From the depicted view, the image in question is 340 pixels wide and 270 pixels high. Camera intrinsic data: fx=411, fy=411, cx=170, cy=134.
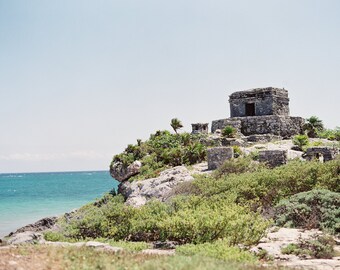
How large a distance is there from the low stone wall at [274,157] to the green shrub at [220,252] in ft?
42.1

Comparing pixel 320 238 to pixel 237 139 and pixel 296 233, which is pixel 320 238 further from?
pixel 237 139

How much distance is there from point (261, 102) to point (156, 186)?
15.0 m

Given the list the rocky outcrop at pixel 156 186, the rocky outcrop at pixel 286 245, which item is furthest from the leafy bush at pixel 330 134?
the rocky outcrop at pixel 286 245

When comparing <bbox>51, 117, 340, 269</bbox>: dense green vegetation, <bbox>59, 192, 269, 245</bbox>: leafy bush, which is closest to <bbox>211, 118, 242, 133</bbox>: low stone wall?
<bbox>51, 117, 340, 269</bbox>: dense green vegetation

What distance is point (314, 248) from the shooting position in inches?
410

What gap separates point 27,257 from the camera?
7266 millimetres

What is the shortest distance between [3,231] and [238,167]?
17.3 meters

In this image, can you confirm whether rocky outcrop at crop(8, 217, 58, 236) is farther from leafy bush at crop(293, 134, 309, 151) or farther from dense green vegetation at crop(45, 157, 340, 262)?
leafy bush at crop(293, 134, 309, 151)

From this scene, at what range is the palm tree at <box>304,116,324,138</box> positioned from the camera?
34.1 meters

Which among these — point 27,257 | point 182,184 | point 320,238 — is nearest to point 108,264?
point 27,257

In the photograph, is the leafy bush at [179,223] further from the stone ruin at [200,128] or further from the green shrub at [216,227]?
the stone ruin at [200,128]

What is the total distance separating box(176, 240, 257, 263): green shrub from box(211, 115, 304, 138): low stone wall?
23386 mm

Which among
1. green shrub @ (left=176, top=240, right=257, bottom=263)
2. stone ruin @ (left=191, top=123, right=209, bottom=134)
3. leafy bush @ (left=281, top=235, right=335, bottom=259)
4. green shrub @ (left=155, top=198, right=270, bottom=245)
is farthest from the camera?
stone ruin @ (left=191, top=123, right=209, bottom=134)

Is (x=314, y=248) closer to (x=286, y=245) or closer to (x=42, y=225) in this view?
(x=286, y=245)
